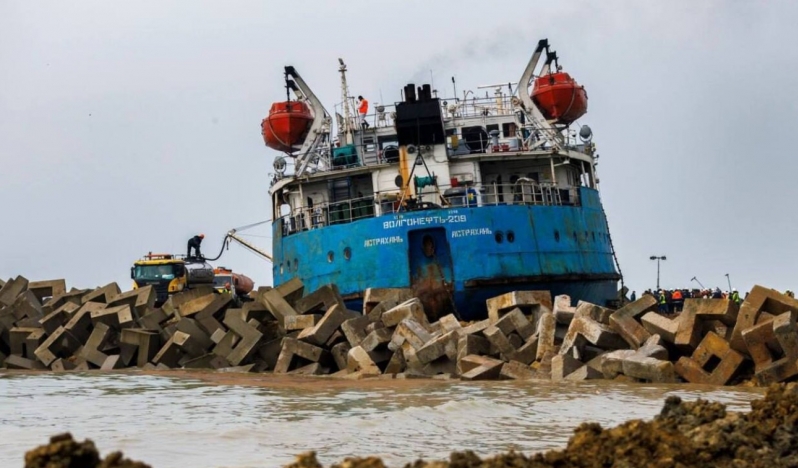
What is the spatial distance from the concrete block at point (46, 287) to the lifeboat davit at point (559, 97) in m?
13.4

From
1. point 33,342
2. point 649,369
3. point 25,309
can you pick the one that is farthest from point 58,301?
point 649,369

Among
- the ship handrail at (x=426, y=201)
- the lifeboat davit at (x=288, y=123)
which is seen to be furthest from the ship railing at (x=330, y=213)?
the lifeboat davit at (x=288, y=123)

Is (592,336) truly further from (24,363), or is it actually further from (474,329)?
(24,363)

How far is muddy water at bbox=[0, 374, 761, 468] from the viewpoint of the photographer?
8727mm

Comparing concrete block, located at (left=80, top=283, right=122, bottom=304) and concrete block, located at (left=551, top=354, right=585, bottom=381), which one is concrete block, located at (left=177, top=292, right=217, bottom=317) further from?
concrete block, located at (left=551, top=354, right=585, bottom=381)

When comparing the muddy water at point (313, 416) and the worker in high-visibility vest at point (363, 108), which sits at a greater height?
the worker in high-visibility vest at point (363, 108)

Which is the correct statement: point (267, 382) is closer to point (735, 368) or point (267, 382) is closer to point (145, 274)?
point (735, 368)

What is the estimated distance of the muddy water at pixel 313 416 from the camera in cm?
873

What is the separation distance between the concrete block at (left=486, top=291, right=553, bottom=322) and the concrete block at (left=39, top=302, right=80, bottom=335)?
9812 mm

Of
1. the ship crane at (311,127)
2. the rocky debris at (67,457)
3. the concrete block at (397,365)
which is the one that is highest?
the ship crane at (311,127)

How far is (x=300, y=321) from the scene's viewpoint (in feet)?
64.5

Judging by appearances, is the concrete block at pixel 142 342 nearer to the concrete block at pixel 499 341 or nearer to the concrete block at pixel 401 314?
the concrete block at pixel 401 314

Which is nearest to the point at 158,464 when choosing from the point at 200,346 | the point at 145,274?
the point at 200,346

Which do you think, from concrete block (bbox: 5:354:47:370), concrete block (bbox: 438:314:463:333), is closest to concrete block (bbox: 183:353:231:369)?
concrete block (bbox: 5:354:47:370)
